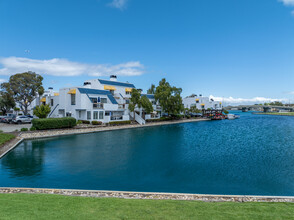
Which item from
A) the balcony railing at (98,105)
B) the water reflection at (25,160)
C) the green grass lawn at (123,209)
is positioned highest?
the balcony railing at (98,105)

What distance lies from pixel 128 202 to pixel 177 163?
967 cm

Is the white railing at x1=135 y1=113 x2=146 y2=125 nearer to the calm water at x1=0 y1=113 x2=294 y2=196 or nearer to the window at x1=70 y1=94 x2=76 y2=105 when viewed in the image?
the window at x1=70 y1=94 x2=76 y2=105

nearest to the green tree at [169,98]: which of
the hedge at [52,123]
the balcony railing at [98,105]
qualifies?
the balcony railing at [98,105]

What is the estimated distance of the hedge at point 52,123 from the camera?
1166 inches

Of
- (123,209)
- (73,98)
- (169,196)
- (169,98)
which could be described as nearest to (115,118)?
(73,98)

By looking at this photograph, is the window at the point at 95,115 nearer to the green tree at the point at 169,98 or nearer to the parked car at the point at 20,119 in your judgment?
the parked car at the point at 20,119

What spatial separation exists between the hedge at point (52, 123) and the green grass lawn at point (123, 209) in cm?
2513

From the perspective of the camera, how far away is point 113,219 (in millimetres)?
5637

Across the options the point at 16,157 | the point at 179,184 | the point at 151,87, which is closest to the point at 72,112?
the point at 16,157

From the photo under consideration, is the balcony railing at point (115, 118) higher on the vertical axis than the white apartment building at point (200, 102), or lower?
lower

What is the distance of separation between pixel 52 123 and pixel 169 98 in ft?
110

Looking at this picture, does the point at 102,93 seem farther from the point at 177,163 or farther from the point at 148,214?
the point at 148,214

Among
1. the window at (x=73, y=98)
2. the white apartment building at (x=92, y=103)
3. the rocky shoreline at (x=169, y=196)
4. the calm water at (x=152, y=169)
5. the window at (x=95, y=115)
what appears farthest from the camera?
the window at (x=73, y=98)

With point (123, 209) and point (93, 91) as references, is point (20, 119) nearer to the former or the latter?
point (93, 91)
